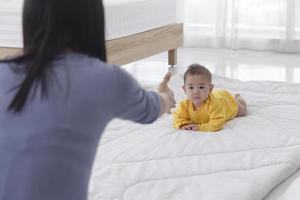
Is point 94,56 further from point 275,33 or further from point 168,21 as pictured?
Result: point 275,33

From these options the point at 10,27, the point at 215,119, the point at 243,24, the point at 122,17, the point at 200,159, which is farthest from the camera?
the point at 243,24

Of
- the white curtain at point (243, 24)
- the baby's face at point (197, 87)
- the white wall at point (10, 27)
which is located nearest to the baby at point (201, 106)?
the baby's face at point (197, 87)

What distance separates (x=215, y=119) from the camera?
1.84 meters

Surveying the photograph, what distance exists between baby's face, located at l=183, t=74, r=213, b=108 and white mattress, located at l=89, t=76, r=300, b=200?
0.13 metres

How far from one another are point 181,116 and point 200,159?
1.13 ft

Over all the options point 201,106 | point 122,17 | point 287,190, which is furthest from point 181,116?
point 122,17

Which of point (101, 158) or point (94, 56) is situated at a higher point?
point (94, 56)

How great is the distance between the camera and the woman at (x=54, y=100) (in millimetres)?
789

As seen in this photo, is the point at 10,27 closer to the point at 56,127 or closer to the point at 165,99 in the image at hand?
the point at 165,99

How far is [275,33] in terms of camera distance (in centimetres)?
364

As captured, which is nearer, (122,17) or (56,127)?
(56,127)

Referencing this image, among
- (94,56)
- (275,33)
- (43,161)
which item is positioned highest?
(94,56)

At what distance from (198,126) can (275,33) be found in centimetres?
197

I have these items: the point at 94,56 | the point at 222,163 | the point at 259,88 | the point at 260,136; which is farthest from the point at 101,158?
the point at 259,88
